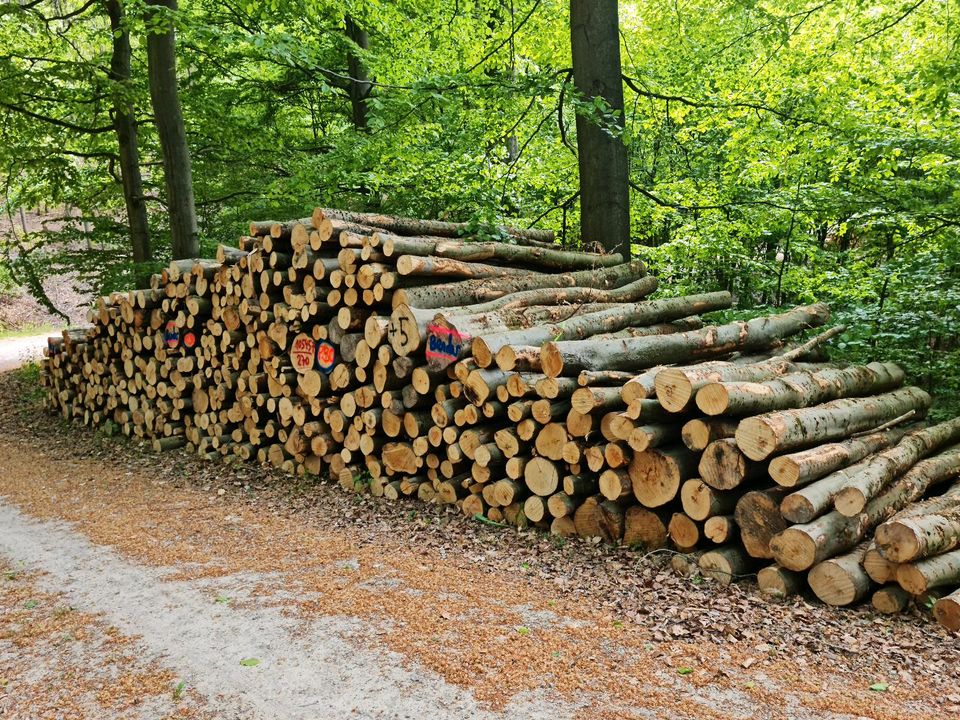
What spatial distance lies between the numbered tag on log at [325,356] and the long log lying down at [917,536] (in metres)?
4.66

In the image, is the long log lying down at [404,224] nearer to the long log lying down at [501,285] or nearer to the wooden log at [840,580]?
the long log lying down at [501,285]

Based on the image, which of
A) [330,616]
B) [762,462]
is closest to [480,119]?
[762,462]

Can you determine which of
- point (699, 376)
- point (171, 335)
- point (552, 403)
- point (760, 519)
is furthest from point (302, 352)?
point (760, 519)

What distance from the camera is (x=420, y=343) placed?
5875 mm

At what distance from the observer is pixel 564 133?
31.0 ft

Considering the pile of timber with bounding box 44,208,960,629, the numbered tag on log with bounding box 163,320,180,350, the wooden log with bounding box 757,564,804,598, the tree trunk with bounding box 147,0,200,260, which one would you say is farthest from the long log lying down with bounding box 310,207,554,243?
the wooden log with bounding box 757,564,804,598

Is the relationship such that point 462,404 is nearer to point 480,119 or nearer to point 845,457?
point 845,457

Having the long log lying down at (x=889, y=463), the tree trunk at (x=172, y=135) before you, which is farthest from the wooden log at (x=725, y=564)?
the tree trunk at (x=172, y=135)

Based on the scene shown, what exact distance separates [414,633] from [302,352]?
3.81 metres

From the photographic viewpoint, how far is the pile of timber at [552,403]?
4.10 m

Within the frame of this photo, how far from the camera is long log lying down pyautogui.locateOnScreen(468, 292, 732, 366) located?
5516 millimetres

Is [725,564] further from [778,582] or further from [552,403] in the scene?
[552,403]

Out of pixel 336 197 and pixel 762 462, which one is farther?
pixel 336 197

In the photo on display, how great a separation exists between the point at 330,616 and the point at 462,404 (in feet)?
7.21
